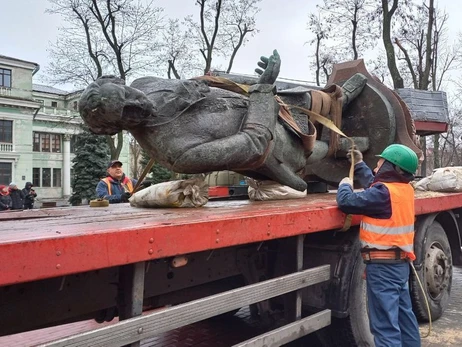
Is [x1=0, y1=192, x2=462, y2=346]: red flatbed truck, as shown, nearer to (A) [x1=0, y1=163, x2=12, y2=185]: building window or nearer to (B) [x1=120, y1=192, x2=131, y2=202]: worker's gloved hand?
(B) [x1=120, y1=192, x2=131, y2=202]: worker's gloved hand

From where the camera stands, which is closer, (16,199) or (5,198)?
(5,198)

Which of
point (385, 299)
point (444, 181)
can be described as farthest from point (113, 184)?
point (385, 299)

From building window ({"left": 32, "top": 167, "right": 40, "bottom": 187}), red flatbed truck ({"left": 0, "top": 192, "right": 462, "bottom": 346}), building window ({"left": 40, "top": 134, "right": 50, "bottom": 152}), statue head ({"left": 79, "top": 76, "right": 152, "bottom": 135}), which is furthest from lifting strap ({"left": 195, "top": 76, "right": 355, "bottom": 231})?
building window ({"left": 40, "top": 134, "right": 50, "bottom": 152})

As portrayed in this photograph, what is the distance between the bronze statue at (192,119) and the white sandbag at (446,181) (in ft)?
7.97

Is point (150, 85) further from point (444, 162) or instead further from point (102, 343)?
point (444, 162)

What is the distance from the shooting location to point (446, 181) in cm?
527

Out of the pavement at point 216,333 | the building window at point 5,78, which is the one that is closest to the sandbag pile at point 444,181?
the pavement at point 216,333

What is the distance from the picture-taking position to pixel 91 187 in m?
22.4

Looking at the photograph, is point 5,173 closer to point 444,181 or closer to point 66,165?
point 66,165

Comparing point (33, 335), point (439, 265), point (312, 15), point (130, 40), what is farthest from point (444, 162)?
point (33, 335)

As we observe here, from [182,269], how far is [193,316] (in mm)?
667

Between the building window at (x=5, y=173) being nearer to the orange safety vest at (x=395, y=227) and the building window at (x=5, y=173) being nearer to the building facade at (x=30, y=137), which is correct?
the building facade at (x=30, y=137)

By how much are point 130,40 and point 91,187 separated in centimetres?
714

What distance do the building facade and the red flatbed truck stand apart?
35140 mm
